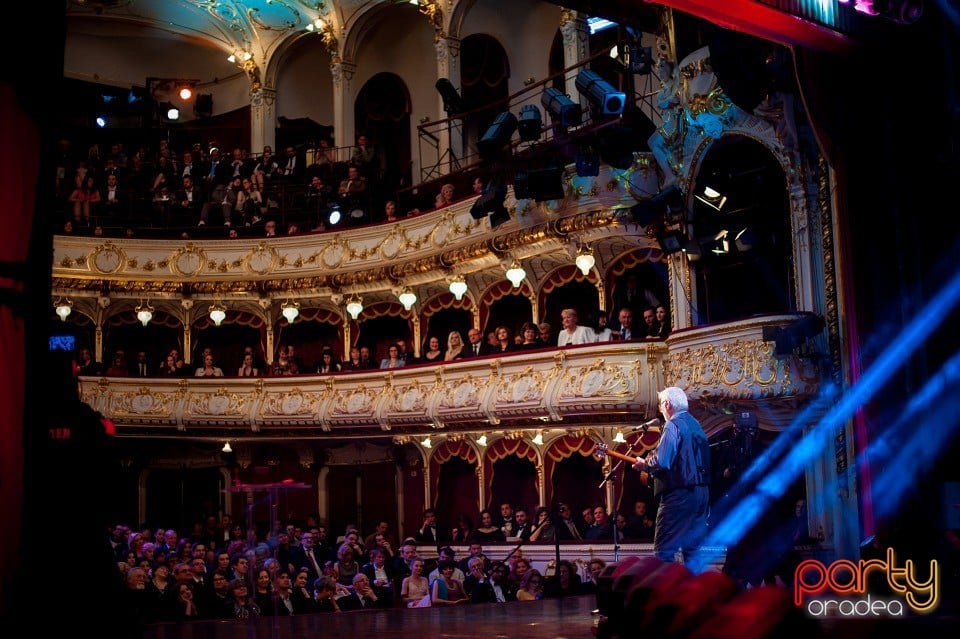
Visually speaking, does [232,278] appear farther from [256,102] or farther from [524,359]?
[524,359]

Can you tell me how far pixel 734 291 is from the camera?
53.8 ft

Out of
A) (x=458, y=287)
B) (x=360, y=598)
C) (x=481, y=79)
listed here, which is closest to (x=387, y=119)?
(x=481, y=79)

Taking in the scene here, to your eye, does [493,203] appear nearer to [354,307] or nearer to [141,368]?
[354,307]

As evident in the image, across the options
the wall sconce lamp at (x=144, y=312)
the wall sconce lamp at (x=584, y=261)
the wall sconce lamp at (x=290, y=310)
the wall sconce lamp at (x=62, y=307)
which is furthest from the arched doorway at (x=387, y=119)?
the wall sconce lamp at (x=584, y=261)

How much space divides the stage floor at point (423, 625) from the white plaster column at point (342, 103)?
1716 cm

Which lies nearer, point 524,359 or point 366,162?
point 524,359

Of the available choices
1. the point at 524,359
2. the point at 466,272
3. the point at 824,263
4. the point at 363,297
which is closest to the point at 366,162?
the point at 363,297

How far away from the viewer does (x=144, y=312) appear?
953 inches

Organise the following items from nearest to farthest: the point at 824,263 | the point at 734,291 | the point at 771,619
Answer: the point at 771,619 → the point at 824,263 → the point at 734,291

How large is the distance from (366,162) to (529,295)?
5404mm

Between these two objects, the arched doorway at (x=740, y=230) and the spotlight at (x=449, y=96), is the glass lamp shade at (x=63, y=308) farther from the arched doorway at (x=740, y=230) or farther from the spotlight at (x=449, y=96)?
the arched doorway at (x=740, y=230)

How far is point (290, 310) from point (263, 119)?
6693mm

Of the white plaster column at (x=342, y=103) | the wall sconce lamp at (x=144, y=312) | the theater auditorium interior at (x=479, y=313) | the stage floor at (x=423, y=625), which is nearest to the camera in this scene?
the theater auditorium interior at (x=479, y=313)

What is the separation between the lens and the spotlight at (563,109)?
14555 mm
